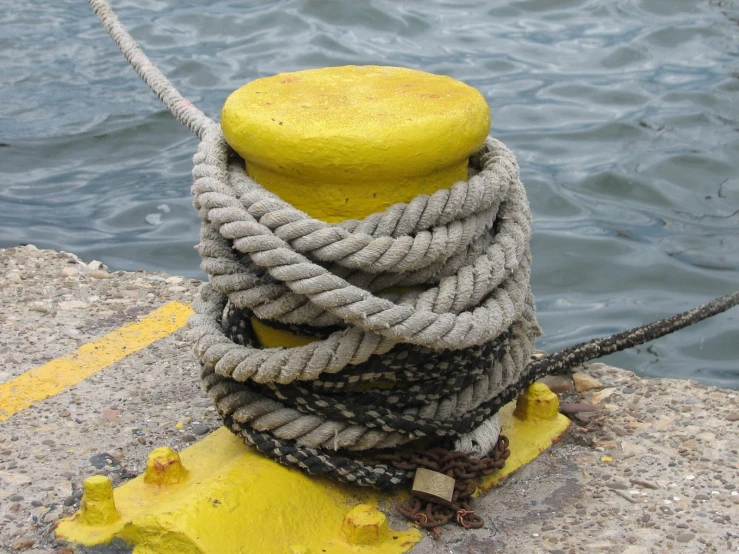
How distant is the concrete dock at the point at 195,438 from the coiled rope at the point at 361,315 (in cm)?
23

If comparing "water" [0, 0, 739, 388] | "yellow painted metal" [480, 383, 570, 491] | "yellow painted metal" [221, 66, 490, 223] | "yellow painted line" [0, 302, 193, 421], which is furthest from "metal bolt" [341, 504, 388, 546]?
"water" [0, 0, 739, 388]

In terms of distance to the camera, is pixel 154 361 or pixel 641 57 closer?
pixel 154 361

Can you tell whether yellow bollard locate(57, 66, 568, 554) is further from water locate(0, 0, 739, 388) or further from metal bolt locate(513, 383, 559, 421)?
water locate(0, 0, 739, 388)

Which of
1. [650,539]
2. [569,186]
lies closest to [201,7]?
[569,186]

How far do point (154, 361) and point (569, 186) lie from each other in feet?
8.74

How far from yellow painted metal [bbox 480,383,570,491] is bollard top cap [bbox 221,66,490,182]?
74 centimetres

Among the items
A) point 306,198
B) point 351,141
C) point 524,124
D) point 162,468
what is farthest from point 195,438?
point 524,124

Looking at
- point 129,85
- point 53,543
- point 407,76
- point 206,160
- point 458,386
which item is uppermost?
point 407,76

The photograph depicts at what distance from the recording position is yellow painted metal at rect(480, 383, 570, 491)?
2414mm

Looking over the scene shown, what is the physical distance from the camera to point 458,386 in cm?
211

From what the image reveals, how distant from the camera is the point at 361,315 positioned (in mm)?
1854

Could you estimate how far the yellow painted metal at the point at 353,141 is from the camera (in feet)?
6.23

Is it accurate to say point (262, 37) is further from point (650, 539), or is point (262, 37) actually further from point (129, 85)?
point (650, 539)

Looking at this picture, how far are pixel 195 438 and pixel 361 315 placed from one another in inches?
32.5
